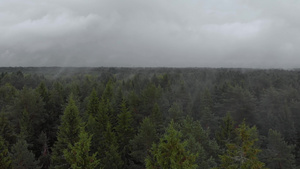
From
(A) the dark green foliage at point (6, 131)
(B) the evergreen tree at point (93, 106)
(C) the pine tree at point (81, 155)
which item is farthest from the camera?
(B) the evergreen tree at point (93, 106)

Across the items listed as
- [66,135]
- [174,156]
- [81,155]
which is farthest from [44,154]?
[174,156]

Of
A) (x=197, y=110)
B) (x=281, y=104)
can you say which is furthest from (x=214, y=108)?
(x=281, y=104)

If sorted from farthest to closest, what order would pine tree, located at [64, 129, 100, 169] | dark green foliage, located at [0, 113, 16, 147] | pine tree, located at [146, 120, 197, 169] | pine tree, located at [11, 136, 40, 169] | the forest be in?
dark green foliage, located at [0, 113, 16, 147] < pine tree, located at [11, 136, 40, 169] < pine tree, located at [64, 129, 100, 169] < the forest < pine tree, located at [146, 120, 197, 169]

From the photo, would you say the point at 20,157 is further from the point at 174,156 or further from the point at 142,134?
the point at 174,156

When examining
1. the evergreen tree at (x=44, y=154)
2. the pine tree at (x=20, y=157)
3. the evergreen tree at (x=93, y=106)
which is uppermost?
the evergreen tree at (x=93, y=106)

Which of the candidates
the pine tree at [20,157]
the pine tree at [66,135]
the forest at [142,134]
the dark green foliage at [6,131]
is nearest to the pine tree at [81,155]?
the forest at [142,134]

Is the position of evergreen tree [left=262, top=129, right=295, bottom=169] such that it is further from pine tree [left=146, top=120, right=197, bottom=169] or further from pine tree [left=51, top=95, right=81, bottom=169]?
pine tree [left=51, top=95, right=81, bottom=169]

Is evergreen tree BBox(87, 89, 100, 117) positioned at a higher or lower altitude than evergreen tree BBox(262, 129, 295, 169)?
higher

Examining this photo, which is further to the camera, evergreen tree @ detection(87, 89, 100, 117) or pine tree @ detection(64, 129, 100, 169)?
evergreen tree @ detection(87, 89, 100, 117)

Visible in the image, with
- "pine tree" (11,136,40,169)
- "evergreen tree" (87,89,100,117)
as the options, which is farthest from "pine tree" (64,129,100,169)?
"evergreen tree" (87,89,100,117)

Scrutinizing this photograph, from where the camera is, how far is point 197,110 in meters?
52.8

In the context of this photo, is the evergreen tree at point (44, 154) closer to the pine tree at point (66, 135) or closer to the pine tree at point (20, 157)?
the pine tree at point (66, 135)

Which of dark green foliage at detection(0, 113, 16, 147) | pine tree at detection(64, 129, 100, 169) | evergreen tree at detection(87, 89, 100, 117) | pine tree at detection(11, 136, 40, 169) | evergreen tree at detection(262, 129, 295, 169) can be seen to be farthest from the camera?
evergreen tree at detection(87, 89, 100, 117)

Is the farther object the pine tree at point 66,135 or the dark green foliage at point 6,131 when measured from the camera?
the dark green foliage at point 6,131
